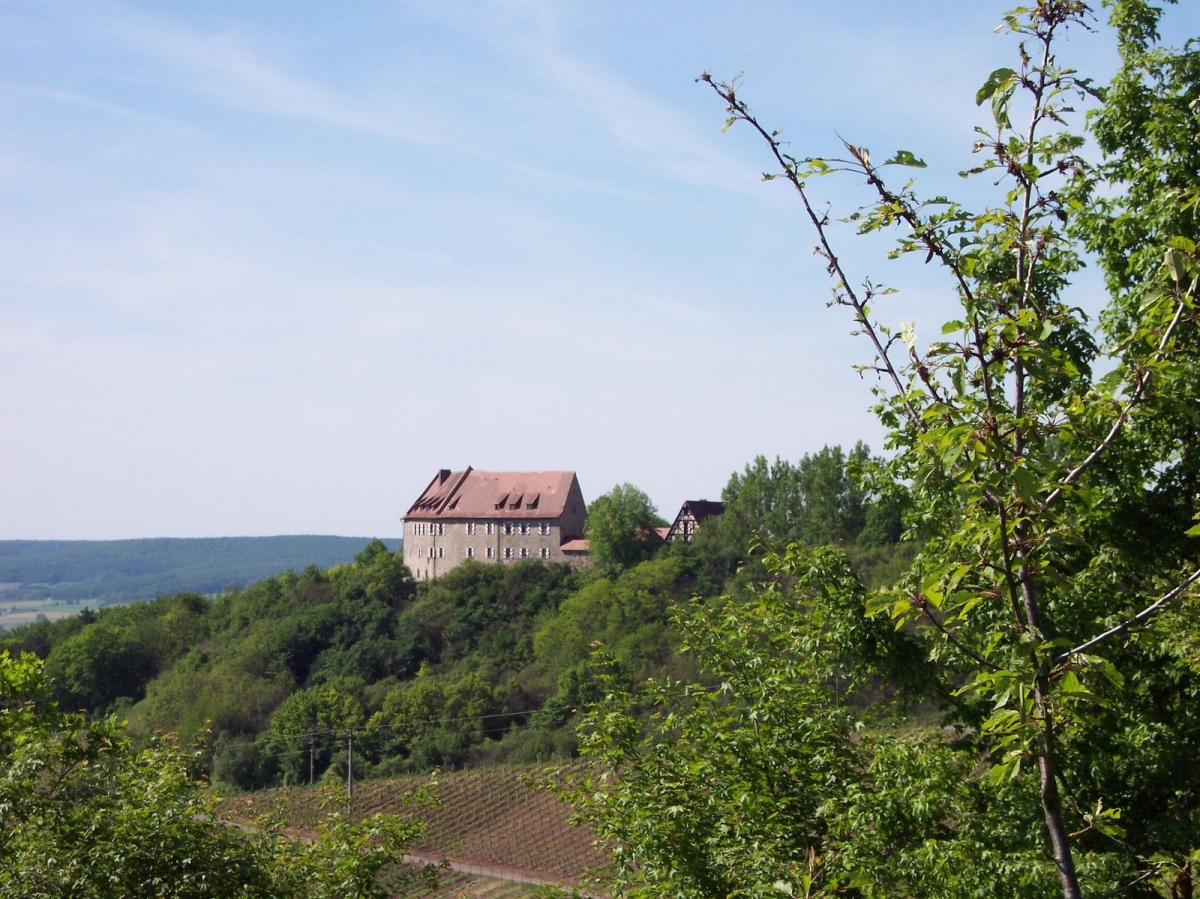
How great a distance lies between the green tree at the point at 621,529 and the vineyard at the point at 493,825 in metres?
30.2

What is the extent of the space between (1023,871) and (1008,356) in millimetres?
4510

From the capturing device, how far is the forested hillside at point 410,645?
195 ft

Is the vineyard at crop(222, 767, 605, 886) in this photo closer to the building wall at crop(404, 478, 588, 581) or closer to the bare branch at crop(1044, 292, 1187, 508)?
the bare branch at crop(1044, 292, 1187, 508)

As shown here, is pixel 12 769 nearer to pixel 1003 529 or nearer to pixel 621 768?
pixel 621 768

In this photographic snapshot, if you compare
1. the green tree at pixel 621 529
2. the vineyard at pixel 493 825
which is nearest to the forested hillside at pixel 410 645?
the green tree at pixel 621 529

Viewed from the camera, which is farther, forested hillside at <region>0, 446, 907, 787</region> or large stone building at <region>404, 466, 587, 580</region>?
large stone building at <region>404, 466, 587, 580</region>

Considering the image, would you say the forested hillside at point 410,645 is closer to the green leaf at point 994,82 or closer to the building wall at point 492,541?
the building wall at point 492,541

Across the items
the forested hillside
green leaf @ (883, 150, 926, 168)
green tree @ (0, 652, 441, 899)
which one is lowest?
the forested hillside

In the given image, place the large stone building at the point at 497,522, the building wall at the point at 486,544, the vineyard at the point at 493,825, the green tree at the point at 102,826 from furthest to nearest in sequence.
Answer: the large stone building at the point at 497,522
the building wall at the point at 486,544
the vineyard at the point at 493,825
the green tree at the point at 102,826

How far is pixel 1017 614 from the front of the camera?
2.80 m

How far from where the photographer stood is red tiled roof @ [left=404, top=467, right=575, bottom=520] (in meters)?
86.4

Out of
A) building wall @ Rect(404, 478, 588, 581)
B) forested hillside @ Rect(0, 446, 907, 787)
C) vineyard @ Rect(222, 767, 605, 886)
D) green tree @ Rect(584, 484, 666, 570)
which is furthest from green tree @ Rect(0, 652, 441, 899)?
building wall @ Rect(404, 478, 588, 581)

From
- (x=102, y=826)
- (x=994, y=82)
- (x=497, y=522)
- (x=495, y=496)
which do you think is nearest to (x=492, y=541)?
(x=497, y=522)

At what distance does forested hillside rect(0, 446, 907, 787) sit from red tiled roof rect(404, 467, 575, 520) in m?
5.16
